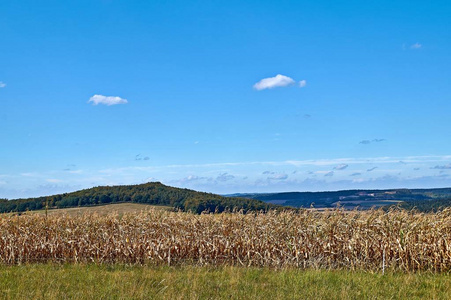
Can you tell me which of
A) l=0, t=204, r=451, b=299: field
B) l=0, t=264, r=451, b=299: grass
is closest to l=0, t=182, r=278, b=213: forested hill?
l=0, t=204, r=451, b=299: field

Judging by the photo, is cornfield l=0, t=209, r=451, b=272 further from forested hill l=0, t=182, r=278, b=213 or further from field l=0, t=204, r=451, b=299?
forested hill l=0, t=182, r=278, b=213

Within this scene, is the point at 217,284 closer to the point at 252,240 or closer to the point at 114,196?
the point at 252,240

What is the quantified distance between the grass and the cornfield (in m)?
1.98

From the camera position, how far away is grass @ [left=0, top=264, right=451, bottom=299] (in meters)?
14.2

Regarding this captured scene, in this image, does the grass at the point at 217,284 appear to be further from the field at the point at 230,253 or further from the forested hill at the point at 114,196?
the forested hill at the point at 114,196

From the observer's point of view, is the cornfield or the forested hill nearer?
the cornfield

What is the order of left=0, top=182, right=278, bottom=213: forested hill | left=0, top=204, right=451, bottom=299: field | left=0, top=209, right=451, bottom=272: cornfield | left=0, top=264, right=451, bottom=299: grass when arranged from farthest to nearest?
left=0, top=182, right=278, bottom=213: forested hill → left=0, top=209, right=451, bottom=272: cornfield → left=0, top=204, right=451, bottom=299: field → left=0, top=264, right=451, bottom=299: grass

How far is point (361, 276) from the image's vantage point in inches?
682

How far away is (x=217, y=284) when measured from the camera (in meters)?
15.7

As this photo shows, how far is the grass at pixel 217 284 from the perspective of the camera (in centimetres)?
1422

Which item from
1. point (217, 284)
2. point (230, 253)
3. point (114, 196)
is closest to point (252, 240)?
point (230, 253)

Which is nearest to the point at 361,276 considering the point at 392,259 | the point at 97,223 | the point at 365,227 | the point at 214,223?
the point at 392,259

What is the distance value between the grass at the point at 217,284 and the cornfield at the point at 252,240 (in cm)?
198

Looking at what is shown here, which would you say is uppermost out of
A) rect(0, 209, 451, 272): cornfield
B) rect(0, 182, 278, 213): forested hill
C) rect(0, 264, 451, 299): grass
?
rect(0, 182, 278, 213): forested hill
